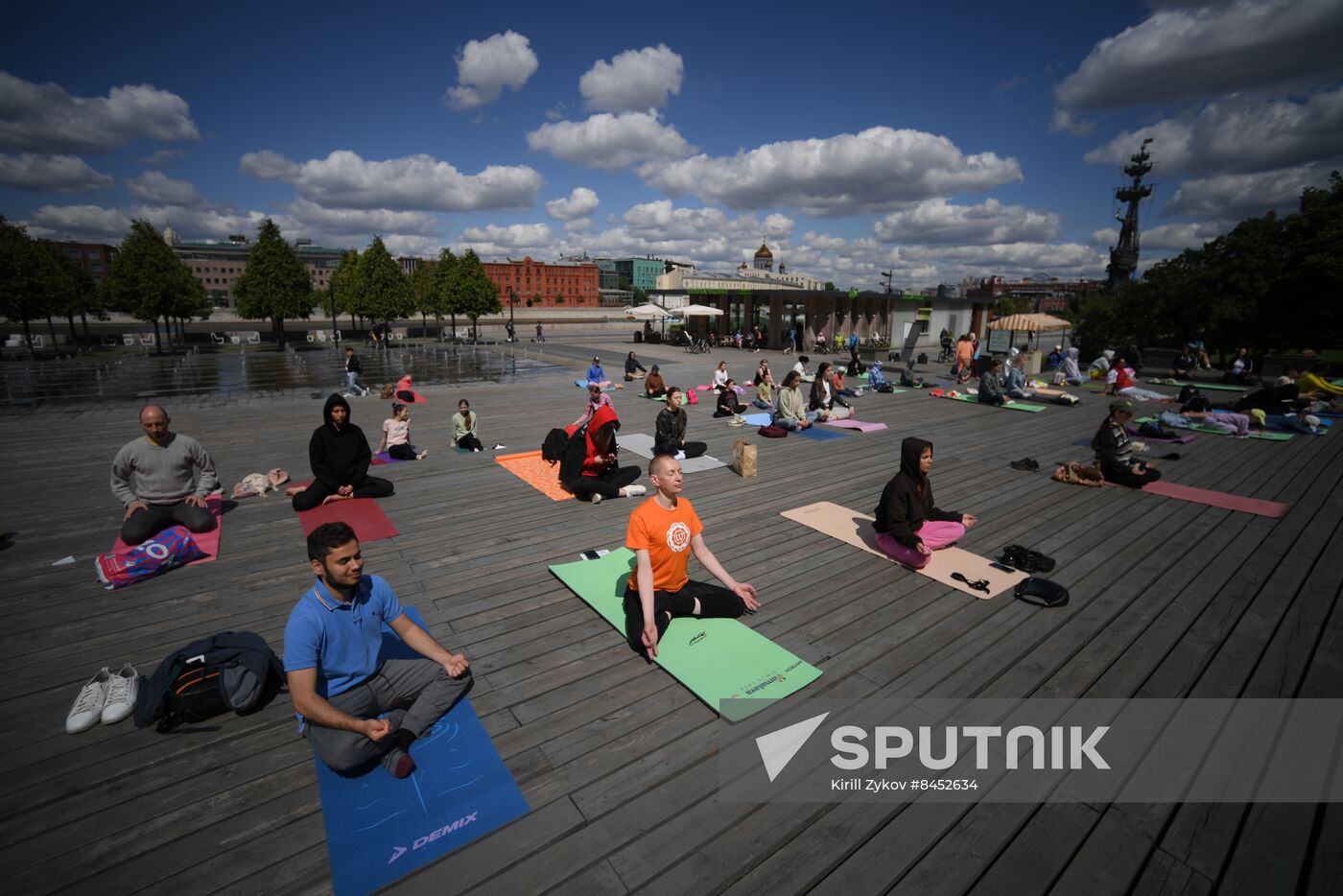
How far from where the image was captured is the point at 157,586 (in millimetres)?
5496

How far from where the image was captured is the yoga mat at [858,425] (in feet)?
41.6

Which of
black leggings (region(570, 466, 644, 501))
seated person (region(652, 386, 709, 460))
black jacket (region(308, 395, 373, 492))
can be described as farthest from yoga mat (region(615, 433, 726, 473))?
black jacket (region(308, 395, 373, 492))

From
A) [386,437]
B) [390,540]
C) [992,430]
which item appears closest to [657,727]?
[390,540]

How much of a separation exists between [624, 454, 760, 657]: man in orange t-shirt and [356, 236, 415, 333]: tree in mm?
43130

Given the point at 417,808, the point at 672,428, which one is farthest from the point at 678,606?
the point at 672,428

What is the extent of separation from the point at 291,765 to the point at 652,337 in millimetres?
36961

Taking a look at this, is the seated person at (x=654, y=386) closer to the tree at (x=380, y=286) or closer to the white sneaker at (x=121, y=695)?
the white sneaker at (x=121, y=695)

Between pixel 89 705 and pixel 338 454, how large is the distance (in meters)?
4.38

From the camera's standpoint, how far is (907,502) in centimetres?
588

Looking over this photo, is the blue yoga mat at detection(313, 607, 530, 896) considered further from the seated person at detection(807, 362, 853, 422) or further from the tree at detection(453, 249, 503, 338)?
the tree at detection(453, 249, 503, 338)

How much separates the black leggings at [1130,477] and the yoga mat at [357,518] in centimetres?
1033

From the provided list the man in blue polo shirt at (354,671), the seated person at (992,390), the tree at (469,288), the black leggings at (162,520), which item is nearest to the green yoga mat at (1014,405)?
the seated person at (992,390)

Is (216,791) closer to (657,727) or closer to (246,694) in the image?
(246,694)

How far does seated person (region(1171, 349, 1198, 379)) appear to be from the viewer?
21.0m
